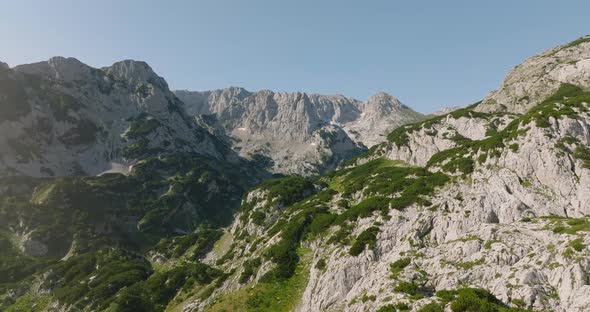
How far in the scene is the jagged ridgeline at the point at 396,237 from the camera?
37.7 m

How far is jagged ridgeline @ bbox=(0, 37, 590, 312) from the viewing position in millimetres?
37688

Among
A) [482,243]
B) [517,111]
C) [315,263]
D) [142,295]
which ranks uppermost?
[517,111]

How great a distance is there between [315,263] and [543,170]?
36.0m

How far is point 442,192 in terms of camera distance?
59562 millimetres

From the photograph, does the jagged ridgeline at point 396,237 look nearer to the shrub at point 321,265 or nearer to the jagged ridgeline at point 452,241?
the jagged ridgeline at point 452,241

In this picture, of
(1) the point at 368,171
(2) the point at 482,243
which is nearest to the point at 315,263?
(2) the point at 482,243

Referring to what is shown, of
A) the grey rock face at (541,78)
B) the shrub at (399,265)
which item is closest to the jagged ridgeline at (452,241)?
the shrub at (399,265)

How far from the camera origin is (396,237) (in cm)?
5206

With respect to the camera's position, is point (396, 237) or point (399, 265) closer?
point (399, 265)

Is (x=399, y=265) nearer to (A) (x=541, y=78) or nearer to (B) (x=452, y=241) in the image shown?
(B) (x=452, y=241)

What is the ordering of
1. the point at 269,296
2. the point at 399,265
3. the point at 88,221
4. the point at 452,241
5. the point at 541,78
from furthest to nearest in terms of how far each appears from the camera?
the point at 88,221 < the point at 541,78 < the point at 269,296 < the point at 452,241 < the point at 399,265

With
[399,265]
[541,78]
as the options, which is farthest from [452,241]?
[541,78]

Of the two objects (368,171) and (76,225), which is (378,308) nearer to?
(368,171)

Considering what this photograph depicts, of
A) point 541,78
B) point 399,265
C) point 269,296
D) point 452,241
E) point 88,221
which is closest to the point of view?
point 399,265
